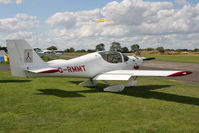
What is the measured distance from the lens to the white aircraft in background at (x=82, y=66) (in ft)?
27.4

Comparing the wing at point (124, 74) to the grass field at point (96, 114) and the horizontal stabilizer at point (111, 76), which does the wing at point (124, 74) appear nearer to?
the horizontal stabilizer at point (111, 76)

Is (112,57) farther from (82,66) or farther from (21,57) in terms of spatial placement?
(21,57)

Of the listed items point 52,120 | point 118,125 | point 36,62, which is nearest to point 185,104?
point 118,125

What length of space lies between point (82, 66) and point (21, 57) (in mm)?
3002

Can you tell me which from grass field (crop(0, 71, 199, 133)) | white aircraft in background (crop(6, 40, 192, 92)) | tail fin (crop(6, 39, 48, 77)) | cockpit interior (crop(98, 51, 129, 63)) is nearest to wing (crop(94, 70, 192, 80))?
white aircraft in background (crop(6, 40, 192, 92))

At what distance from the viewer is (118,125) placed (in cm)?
526

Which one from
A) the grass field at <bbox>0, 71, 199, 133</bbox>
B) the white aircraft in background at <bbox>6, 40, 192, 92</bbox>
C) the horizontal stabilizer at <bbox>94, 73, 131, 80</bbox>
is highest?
the white aircraft in background at <bbox>6, 40, 192, 92</bbox>

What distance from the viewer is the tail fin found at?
323 inches

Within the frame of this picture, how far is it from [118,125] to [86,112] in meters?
1.44

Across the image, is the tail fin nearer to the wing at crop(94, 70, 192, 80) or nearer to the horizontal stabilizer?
the horizontal stabilizer

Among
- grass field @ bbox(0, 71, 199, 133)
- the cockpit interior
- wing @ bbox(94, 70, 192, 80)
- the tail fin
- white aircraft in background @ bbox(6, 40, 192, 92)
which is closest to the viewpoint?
grass field @ bbox(0, 71, 199, 133)

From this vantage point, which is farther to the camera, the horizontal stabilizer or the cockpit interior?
the cockpit interior

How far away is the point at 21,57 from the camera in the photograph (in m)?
8.45

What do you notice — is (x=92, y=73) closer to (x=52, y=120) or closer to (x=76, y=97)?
(x=76, y=97)
